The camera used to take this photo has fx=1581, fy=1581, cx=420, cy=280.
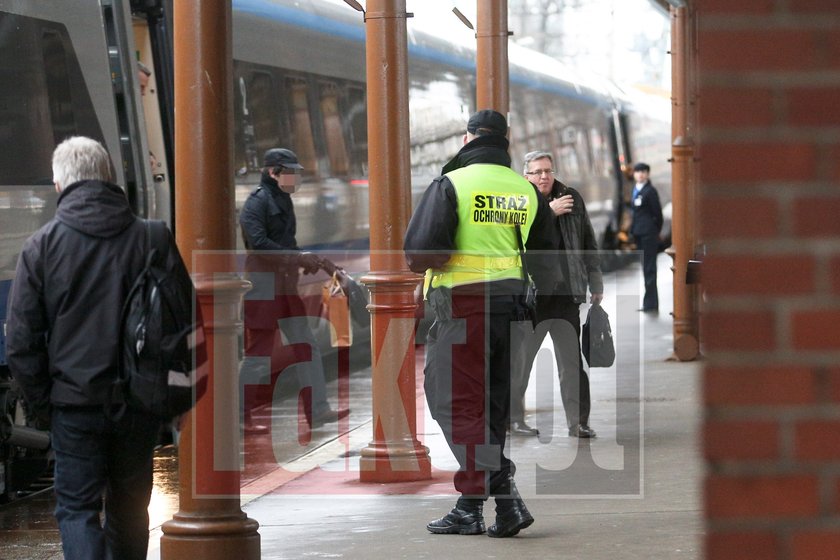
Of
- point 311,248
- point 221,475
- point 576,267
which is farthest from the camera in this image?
point 311,248

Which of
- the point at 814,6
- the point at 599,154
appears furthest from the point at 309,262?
the point at 599,154

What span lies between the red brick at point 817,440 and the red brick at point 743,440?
34mm

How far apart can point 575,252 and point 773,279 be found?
7339mm

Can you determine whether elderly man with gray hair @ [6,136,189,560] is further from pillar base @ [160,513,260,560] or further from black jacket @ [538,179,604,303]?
black jacket @ [538,179,604,303]

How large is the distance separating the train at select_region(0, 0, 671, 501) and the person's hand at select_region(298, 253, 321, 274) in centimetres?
94

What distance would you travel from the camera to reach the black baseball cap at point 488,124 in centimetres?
704

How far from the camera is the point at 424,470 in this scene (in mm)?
8695

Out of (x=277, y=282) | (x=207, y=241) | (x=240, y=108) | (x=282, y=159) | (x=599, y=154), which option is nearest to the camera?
(x=207, y=241)

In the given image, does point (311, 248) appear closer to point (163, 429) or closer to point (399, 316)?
point (399, 316)

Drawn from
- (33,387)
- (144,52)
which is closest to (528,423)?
(144,52)

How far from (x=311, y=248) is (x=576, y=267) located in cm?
569

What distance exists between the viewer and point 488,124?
7039 millimetres

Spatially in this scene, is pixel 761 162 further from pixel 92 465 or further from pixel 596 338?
pixel 596 338

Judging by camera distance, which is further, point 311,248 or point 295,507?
point 311,248
